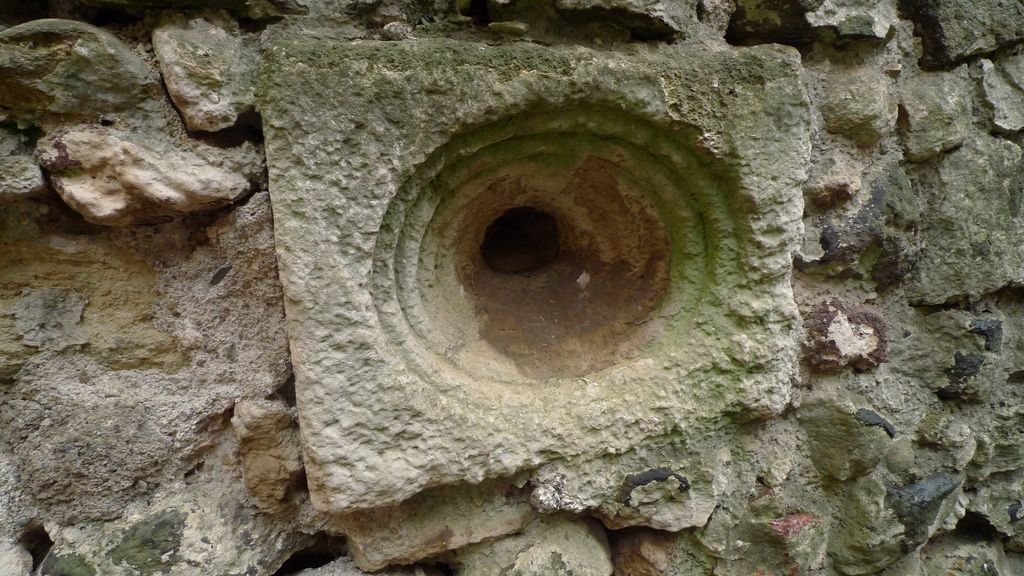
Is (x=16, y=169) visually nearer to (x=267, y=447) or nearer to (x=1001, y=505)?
(x=267, y=447)

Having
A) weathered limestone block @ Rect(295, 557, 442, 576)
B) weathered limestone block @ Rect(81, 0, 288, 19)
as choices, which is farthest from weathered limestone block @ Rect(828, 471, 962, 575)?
weathered limestone block @ Rect(81, 0, 288, 19)

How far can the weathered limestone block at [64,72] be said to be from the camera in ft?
1.89

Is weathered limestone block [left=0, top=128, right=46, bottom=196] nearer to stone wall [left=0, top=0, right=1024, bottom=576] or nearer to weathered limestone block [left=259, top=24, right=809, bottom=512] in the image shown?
stone wall [left=0, top=0, right=1024, bottom=576]

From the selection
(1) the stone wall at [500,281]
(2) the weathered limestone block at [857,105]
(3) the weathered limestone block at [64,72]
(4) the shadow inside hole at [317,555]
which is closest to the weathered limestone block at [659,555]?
(1) the stone wall at [500,281]

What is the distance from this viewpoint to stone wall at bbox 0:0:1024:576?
0.64m

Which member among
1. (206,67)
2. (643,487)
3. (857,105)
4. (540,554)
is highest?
(857,105)

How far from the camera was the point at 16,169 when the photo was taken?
601mm

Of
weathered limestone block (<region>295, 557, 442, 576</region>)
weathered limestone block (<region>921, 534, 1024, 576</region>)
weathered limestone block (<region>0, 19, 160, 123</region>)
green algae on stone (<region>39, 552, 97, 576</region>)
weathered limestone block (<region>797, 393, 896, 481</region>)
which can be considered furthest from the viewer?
weathered limestone block (<region>921, 534, 1024, 576</region>)

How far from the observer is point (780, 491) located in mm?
908

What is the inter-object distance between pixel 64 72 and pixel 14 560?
56 cm

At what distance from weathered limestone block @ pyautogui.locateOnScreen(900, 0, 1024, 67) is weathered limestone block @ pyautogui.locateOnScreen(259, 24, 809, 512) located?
1.12ft

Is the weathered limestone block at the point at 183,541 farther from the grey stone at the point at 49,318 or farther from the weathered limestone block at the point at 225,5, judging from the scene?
the weathered limestone block at the point at 225,5

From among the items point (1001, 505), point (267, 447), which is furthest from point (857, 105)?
point (267, 447)

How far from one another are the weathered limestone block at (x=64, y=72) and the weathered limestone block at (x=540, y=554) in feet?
2.26
